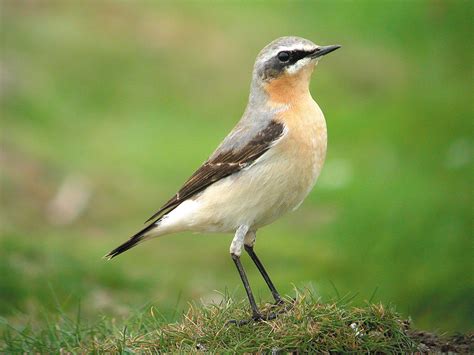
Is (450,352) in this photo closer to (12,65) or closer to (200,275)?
(200,275)

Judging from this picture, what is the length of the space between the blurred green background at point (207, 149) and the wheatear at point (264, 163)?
2.21 feet

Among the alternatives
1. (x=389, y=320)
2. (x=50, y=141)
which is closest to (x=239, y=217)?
(x=389, y=320)

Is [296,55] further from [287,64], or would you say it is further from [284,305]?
[284,305]

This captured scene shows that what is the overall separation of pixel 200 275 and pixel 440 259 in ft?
10.00

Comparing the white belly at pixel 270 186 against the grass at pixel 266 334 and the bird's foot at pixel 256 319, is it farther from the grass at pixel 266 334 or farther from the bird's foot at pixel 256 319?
the bird's foot at pixel 256 319

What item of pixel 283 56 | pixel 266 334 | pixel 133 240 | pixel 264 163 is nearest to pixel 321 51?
pixel 283 56

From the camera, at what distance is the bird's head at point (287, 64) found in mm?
8234

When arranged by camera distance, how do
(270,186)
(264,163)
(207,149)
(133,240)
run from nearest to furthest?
(270,186)
(264,163)
(133,240)
(207,149)

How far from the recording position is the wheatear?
7.94 meters

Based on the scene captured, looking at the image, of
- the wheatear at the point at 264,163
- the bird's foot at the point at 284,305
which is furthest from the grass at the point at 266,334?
the wheatear at the point at 264,163

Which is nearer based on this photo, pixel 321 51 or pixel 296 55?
pixel 321 51

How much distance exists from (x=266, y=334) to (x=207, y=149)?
10.0 meters

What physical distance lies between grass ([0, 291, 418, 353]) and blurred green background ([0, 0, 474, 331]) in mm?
840

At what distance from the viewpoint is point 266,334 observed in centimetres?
695
